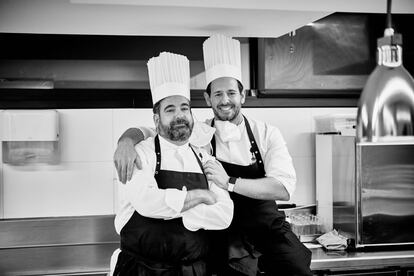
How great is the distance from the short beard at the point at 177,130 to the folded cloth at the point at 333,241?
1.42 meters

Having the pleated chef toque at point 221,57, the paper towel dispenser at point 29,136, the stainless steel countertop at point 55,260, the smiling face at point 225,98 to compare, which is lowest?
the stainless steel countertop at point 55,260

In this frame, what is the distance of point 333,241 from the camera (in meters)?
3.02

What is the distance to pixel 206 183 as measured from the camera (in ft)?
6.88

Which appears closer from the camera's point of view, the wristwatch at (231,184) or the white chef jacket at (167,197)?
the white chef jacket at (167,197)

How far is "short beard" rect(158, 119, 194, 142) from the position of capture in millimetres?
2059

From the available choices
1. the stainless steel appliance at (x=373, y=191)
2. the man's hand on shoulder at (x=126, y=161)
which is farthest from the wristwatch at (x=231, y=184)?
the stainless steel appliance at (x=373, y=191)

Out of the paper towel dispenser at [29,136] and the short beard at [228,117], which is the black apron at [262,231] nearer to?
the short beard at [228,117]

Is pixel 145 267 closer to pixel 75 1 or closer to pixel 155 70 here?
pixel 155 70

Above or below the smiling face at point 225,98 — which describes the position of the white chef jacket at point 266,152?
below

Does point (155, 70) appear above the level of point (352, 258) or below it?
above

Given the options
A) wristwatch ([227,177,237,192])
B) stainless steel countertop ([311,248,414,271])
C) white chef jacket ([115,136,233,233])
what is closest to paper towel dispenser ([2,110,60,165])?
white chef jacket ([115,136,233,233])

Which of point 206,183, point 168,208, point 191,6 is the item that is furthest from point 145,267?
point 191,6

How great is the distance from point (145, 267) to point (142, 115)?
146 centimetres

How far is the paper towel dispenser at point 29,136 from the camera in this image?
2.99 m
